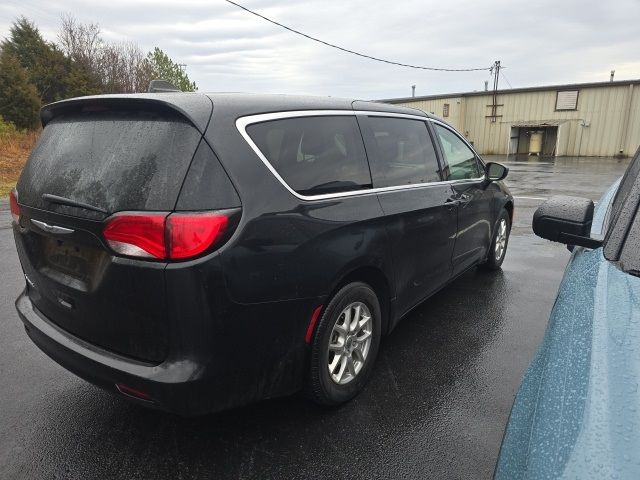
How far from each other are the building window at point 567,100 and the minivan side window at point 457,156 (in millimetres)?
31060

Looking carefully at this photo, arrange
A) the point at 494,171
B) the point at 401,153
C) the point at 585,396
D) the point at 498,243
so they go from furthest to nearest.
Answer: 1. the point at 498,243
2. the point at 494,171
3. the point at 401,153
4. the point at 585,396

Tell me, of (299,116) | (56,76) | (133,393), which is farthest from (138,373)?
(56,76)

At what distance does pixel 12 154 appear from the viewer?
18453mm

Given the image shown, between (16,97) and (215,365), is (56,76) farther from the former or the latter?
(215,365)

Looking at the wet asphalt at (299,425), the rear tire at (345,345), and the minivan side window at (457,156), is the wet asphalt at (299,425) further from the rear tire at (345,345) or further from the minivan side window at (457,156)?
the minivan side window at (457,156)

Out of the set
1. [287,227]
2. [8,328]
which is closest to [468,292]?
[287,227]

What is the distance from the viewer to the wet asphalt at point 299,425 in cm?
219

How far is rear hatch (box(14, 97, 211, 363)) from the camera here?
1.88 metres

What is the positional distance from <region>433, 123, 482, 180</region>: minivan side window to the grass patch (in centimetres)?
1224

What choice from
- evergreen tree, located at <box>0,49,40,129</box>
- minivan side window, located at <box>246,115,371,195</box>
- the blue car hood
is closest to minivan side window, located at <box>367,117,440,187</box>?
minivan side window, located at <box>246,115,371,195</box>

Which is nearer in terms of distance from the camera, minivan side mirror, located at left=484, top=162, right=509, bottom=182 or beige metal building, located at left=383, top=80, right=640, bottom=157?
minivan side mirror, located at left=484, top=162, right=509, bottom=182

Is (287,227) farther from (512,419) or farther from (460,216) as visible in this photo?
(460,216)

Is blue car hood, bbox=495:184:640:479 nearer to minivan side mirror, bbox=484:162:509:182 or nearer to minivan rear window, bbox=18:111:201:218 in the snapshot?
minivan rear window, bbox=18:111:201:218

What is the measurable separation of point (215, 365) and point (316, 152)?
4.17 ft
